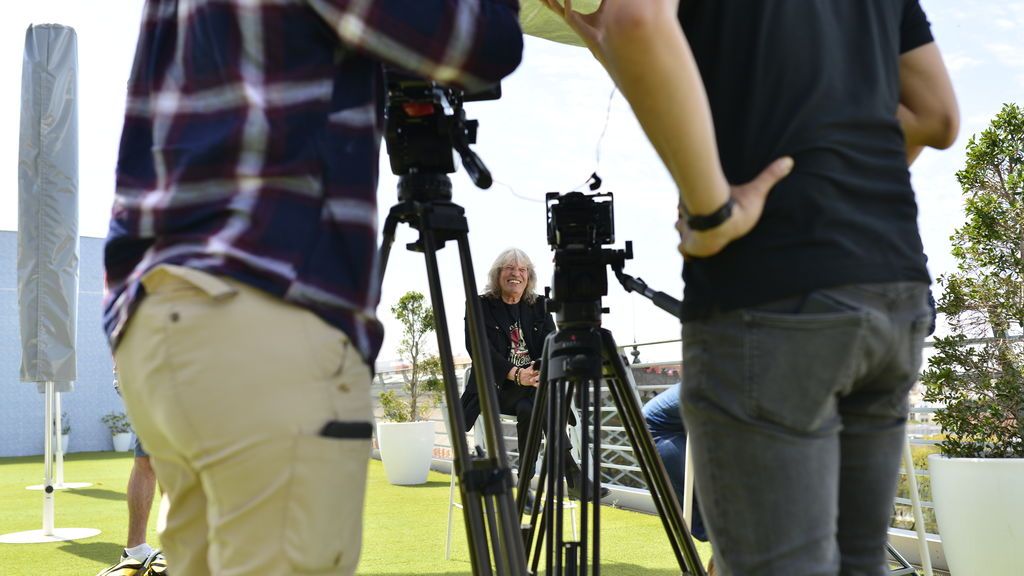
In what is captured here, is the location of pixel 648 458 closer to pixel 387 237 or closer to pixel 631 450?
pixel 387 237

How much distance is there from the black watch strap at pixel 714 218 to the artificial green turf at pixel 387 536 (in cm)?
224

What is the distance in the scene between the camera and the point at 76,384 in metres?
17.6

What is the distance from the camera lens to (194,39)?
0.88m

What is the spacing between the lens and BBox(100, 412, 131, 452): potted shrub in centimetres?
1706

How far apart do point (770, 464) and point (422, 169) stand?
69 centimetres

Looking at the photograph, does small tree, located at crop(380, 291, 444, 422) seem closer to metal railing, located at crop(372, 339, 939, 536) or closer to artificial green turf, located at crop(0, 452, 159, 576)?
metal railing, located at crop(372, 339, 939, 536)

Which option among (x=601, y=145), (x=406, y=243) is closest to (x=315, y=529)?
(x=406, y=243)

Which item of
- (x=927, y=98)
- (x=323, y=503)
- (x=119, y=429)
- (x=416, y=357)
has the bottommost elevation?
(x=119, y=429)

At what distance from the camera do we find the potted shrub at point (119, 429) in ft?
56.0

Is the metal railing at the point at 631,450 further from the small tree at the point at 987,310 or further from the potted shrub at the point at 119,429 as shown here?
the potted shrub at the point at 119,429

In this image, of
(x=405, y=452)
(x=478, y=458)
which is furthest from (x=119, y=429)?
(x=478, y=458)

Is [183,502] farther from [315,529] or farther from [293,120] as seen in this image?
[293,120]

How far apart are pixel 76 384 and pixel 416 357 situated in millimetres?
10727

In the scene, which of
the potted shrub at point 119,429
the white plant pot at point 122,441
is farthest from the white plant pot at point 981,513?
the white plant pot at point 122,441
